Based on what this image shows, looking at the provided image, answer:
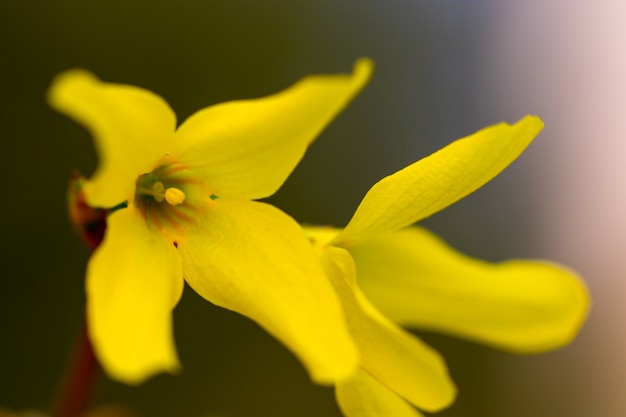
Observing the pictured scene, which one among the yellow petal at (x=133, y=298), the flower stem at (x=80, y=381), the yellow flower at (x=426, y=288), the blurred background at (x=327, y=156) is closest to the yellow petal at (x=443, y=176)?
the yellow flower at (x=426, y=288)

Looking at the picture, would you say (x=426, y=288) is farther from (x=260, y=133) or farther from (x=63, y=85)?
(x=63, y=85)

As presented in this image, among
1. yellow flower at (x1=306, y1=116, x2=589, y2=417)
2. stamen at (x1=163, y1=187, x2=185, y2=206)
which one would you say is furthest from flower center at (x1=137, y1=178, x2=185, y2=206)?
yellow flower at (x1=306, y1=116, x2=589, y2=417)

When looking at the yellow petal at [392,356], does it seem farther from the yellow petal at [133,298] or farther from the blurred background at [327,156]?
the blurred background at [327,156]

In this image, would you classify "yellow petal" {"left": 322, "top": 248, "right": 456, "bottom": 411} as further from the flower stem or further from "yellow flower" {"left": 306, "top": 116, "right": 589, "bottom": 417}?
the flower stem

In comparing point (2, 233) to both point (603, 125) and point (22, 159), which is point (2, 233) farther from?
point (603, 125)

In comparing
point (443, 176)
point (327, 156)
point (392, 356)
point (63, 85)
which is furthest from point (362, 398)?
point (327, 156)

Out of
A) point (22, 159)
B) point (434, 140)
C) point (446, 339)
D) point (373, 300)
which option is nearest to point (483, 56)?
point (434, 140)

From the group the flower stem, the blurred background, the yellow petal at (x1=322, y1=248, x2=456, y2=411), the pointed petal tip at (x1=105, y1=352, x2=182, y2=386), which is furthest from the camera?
the blurred background
